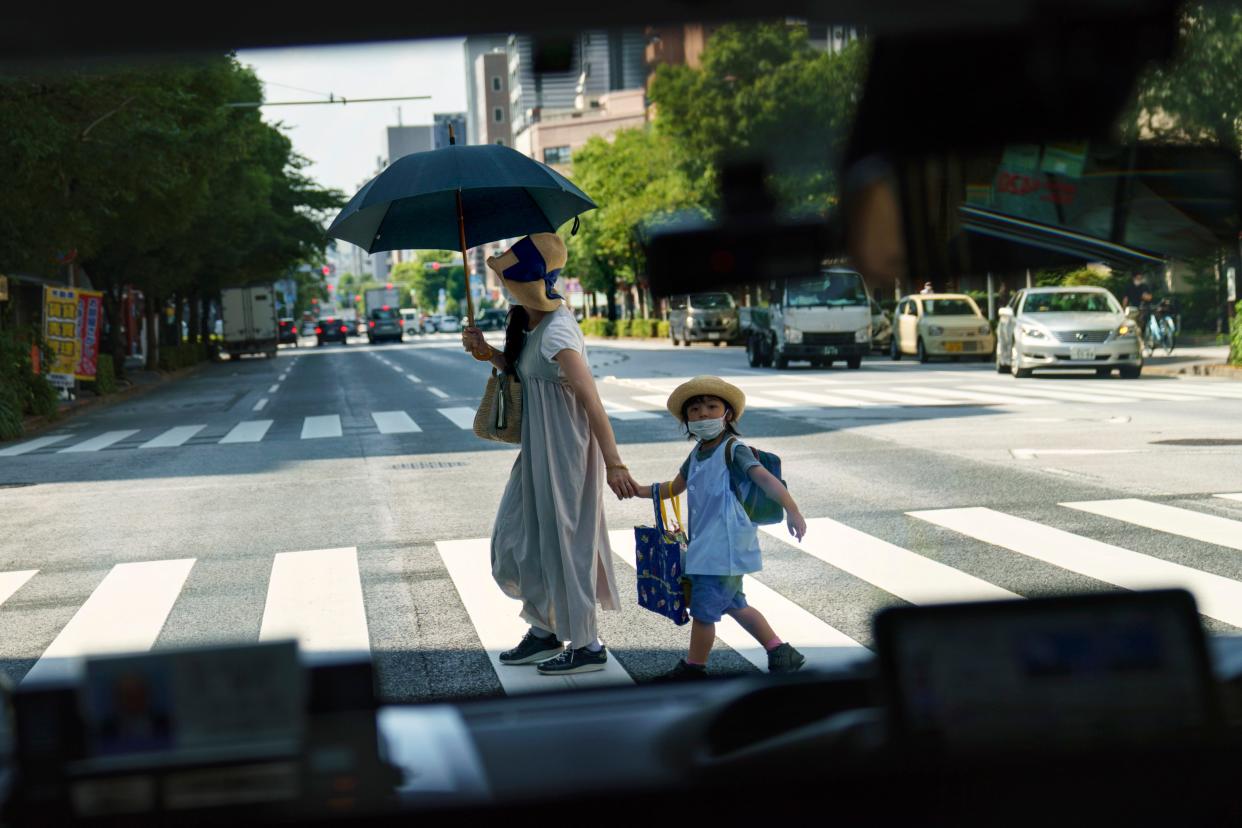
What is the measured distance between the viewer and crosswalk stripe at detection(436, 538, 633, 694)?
5891mm

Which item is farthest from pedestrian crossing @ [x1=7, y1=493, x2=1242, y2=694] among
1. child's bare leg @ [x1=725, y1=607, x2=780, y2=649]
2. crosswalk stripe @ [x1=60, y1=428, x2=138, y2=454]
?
crosswalk stripe @ [x1=60, y1=428, x2=138, y2=454]

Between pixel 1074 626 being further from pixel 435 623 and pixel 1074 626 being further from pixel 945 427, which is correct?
pixel 945 427

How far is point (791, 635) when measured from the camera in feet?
21.7

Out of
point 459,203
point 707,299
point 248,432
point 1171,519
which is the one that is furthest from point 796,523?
point 248,432

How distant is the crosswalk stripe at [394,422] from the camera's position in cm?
2007

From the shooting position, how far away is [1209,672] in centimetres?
180

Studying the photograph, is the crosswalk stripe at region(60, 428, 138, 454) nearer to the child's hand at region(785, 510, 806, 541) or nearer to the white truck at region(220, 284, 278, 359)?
the child's hand at region(785, 510, 806, 541)

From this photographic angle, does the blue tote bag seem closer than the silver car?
Yes

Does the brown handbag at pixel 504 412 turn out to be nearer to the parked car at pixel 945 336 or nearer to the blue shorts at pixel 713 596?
the blue shorts at pixel 713 596

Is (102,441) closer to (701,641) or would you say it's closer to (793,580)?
(793,580)

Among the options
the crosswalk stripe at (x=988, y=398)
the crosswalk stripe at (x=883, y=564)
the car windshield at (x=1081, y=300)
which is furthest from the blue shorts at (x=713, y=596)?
the crosswalk stripe at (x=988, y=398)

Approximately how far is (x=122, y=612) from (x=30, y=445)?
14.0m

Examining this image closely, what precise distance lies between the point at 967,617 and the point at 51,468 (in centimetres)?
1658

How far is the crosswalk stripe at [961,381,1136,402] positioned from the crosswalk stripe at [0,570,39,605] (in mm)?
14765
